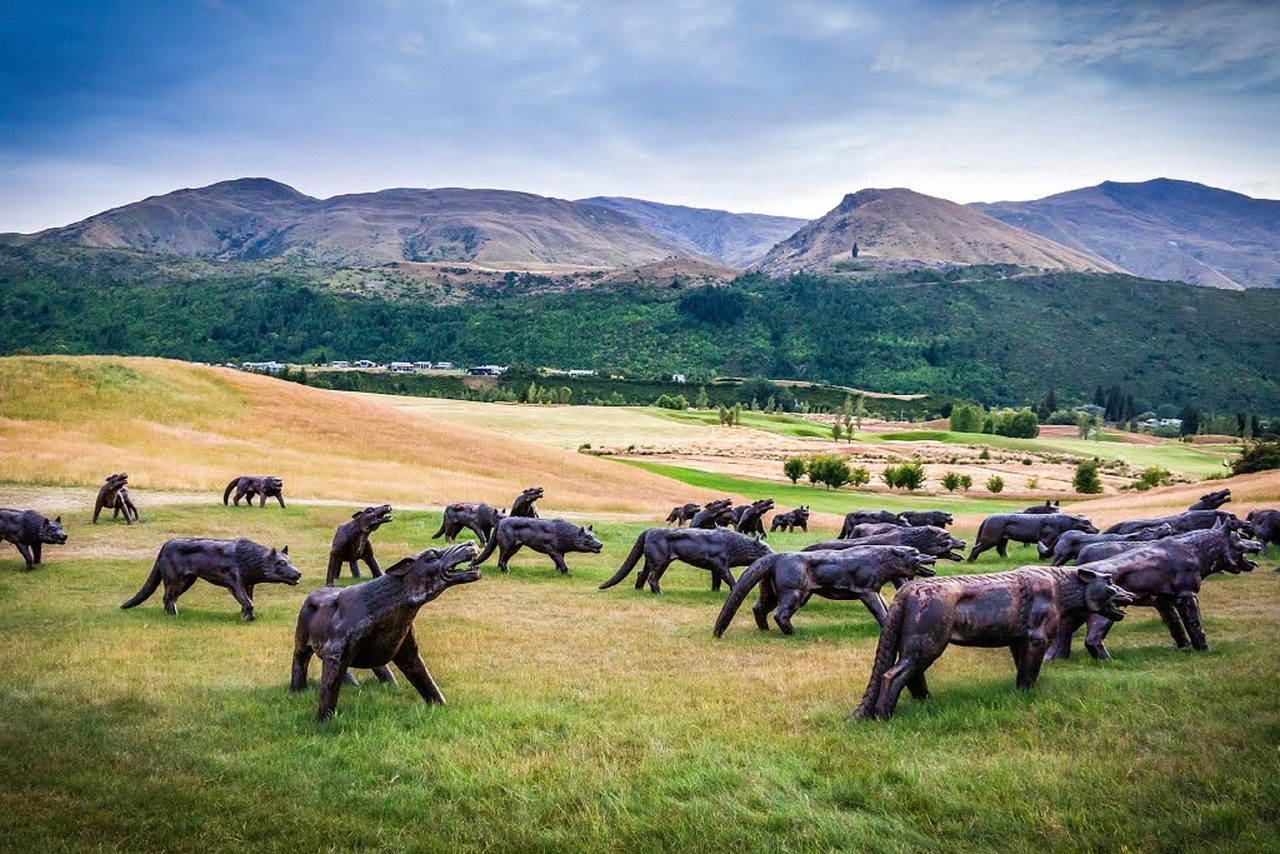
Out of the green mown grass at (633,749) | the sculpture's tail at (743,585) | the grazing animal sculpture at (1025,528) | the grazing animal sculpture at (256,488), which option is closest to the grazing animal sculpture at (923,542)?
the sculpture's tail at (743,585)

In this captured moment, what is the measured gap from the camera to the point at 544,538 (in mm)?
26234

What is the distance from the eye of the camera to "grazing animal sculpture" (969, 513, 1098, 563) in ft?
90.4

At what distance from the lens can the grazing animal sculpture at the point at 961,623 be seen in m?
11.2

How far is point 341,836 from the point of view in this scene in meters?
8.30

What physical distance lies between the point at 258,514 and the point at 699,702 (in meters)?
28.5

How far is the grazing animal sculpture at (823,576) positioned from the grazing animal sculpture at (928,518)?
16.0 m

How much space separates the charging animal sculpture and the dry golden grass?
32.4ft

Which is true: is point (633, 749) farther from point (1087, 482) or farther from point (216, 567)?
point (1087, 482)

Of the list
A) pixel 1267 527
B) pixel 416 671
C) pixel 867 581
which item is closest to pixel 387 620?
pixel 416 671

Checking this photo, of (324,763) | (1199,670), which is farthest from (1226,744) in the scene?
(324,763)

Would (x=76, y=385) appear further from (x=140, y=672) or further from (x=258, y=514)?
(x=140, y=672)

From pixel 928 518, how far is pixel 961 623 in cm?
2299

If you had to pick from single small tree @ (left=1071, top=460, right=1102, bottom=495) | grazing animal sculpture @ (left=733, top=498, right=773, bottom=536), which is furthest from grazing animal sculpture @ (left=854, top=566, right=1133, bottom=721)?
single small tree @ (left=1071, top=460, right=1102, bottom=495)

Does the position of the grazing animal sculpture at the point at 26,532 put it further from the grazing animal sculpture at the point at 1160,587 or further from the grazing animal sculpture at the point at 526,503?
the grazing animal sculpture at the point at 1160,587
